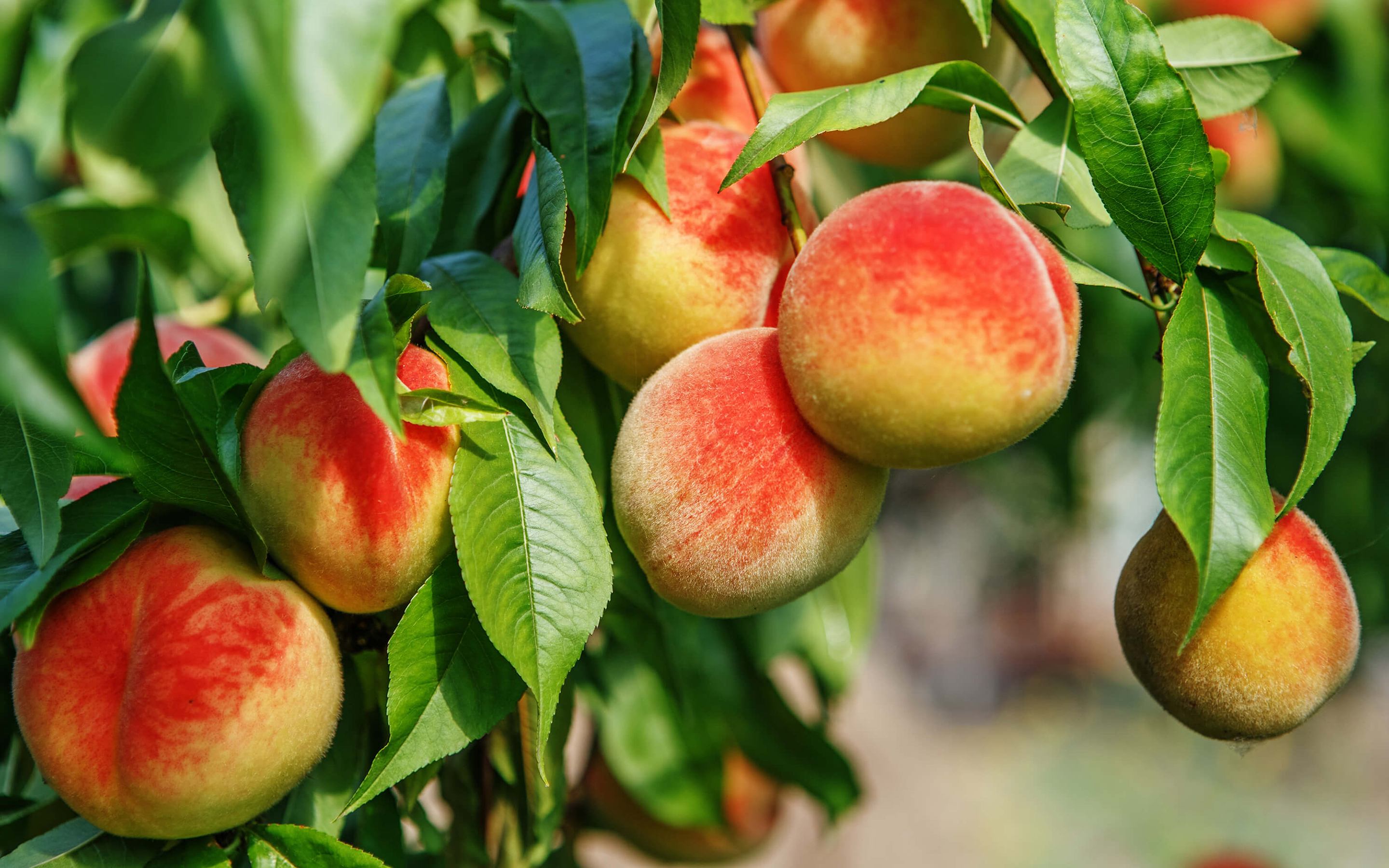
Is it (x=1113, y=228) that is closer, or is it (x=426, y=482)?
(x=426, y=482)

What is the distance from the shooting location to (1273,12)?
50.1 inches

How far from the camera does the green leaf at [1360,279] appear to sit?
1.83ft

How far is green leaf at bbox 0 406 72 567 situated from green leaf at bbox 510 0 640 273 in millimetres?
257

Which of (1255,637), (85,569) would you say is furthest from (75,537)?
(1255,637)

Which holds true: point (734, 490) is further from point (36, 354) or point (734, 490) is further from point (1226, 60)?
point (1226, 60)

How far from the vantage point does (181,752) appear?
1.51 ft

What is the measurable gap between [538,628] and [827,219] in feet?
0.81

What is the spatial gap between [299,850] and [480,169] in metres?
0.41

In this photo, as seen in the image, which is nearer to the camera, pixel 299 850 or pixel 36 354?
pixel 36 354

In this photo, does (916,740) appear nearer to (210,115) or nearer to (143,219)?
(143,219)

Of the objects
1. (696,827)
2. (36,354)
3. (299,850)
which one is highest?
(36,354)

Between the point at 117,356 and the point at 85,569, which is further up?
the point at 85,569

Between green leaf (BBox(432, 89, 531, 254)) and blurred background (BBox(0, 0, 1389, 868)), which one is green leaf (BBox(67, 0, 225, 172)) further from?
green leaf (BBox(432, 89, 531, 254))

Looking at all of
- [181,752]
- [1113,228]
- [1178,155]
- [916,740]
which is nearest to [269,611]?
[181,752]
